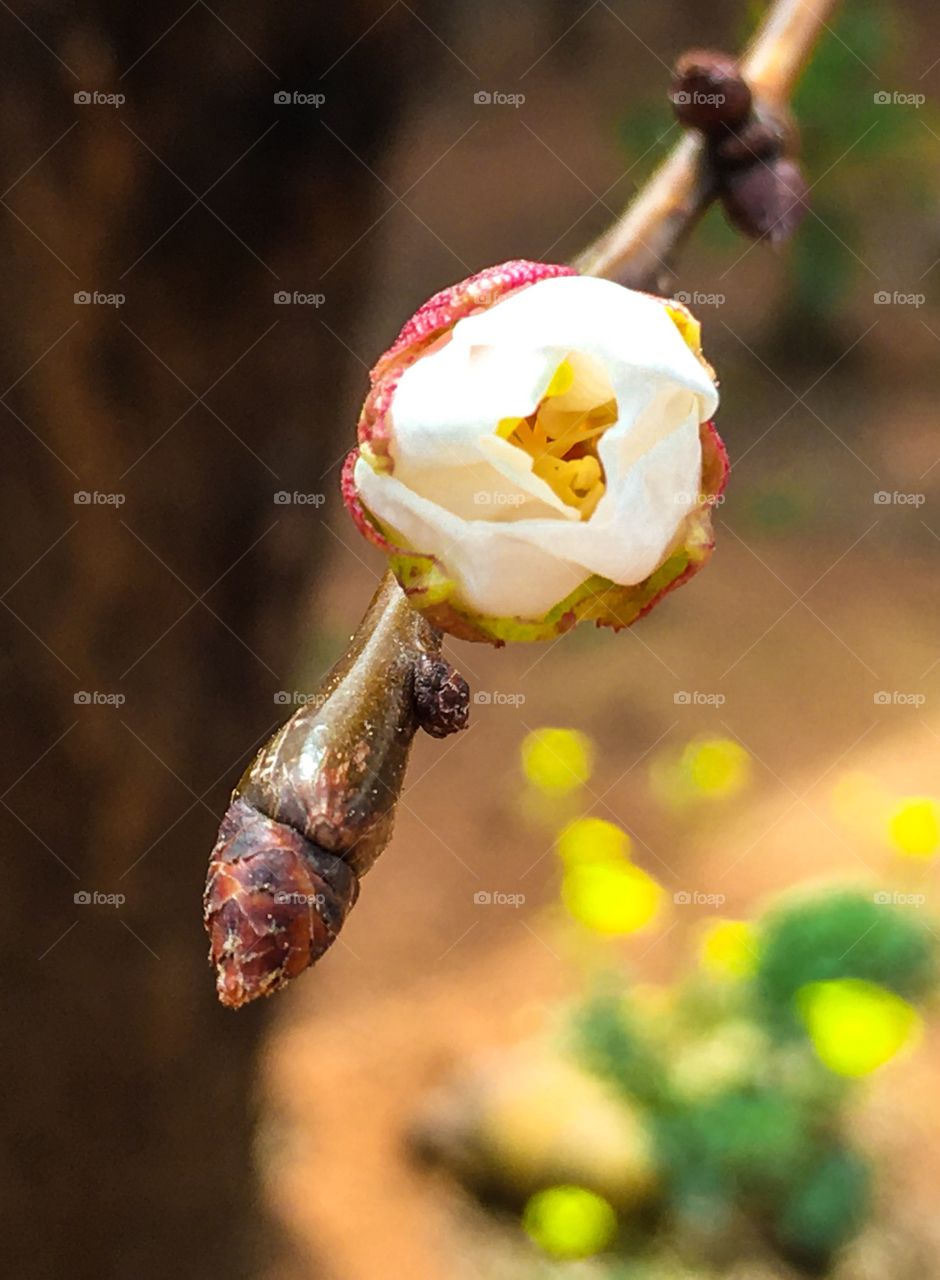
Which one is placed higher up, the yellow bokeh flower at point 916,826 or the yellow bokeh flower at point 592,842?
the yellow bokeh flower at point 916,826

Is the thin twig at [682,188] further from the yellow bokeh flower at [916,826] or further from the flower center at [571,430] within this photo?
the yellow bokeh flower at [916,826]

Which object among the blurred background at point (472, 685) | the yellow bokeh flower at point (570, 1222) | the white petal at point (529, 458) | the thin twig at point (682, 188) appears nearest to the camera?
the white petal at point (529, 458)

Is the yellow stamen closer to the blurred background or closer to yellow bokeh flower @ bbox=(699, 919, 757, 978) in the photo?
the blurred background

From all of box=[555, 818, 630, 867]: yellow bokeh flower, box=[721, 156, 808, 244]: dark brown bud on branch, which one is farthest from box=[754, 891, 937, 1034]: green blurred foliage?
box=[721, 156, 808, 244]: dark brown bud on branch

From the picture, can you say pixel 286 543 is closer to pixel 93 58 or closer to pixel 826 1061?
pixel 93 58

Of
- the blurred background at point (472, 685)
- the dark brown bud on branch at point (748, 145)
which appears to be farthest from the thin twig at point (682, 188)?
the blurred background at point (472, 685)

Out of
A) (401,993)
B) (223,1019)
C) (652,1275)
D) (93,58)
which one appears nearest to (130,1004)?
(223,1019)
